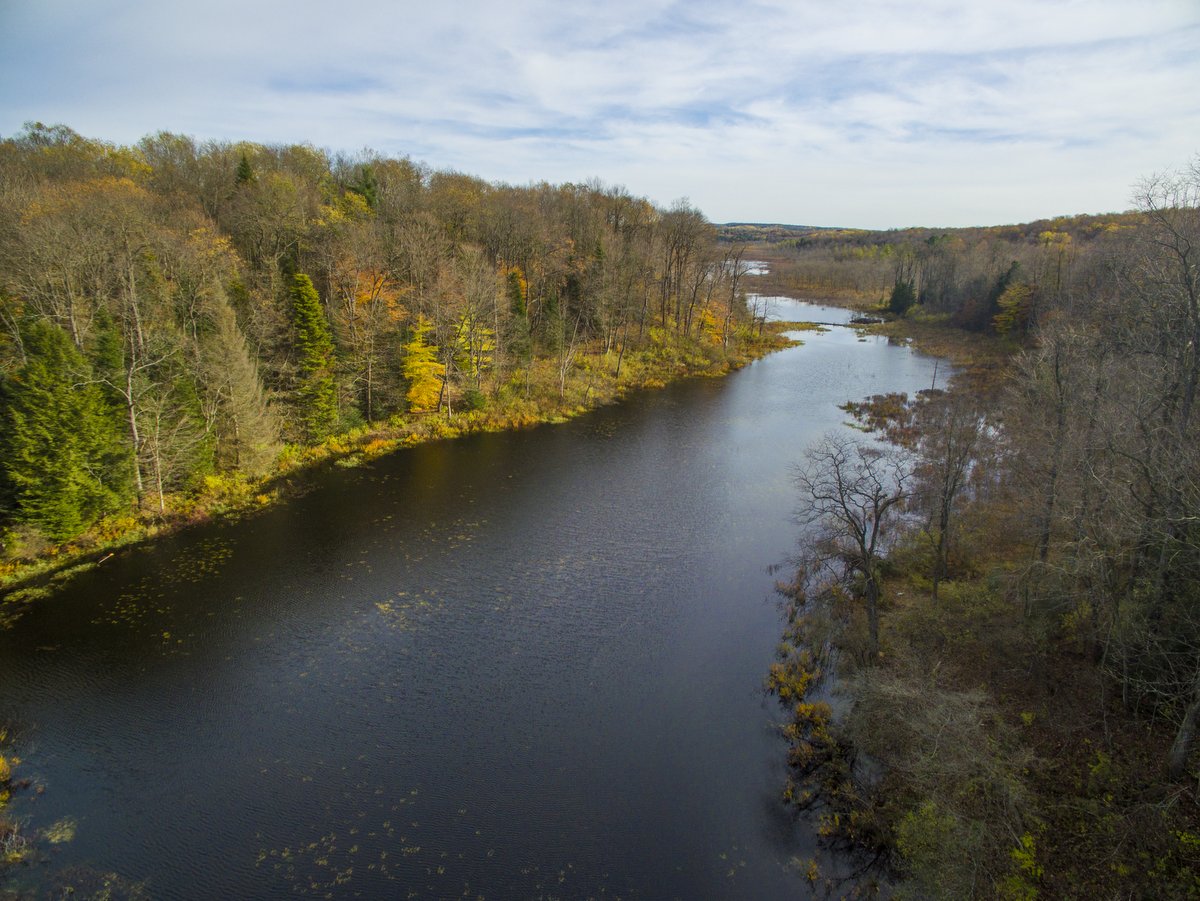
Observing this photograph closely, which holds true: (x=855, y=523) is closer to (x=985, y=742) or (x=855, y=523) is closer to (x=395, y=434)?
(x=985, y=742)

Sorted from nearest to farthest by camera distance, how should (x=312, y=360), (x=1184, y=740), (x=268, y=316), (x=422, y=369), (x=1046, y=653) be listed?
(x=1184, y=740) < (x=1046, y=653) < (x=268, y=316) < (x=312, y=360) < (x=422, y=369)

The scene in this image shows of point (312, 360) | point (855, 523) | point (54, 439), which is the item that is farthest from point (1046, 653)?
point (312, 360)

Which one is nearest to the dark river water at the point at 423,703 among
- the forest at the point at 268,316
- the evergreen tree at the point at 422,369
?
the forest at the point at 268,316

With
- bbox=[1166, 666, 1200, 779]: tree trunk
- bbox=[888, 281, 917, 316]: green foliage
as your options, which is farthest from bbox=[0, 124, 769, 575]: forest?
bbox=[888, 281, 917, 316]: green foliage

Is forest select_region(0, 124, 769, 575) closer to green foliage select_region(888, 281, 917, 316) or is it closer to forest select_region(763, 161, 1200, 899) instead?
forest select_region(763, 161, 1200, 899)

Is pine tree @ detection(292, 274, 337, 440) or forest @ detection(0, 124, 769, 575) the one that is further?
pine tree @ detection(292, 274, 337, 440)

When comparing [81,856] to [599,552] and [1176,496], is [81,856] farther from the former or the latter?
[1176,496]

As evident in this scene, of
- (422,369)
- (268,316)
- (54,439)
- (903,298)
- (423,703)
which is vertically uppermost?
(903,298)
